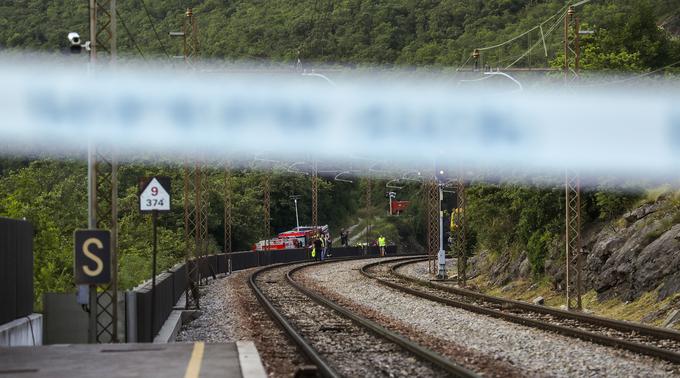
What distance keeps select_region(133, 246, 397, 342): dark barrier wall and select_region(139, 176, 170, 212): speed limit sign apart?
174 cm

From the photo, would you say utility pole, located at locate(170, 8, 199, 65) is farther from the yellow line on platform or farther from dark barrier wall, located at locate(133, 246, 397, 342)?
the yellow line on platform

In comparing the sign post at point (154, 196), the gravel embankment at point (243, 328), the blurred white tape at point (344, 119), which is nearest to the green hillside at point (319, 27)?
the blurred white tape at point (344, 119)

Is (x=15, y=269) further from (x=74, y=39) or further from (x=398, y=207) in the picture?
(x=398, y=207)

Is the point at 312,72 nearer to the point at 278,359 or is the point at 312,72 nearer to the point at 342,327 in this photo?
the point at 342,327

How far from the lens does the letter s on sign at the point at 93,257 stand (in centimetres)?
1955

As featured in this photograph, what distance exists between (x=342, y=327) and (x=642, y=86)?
24.7 meters

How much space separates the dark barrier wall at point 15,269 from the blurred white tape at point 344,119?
229 cm

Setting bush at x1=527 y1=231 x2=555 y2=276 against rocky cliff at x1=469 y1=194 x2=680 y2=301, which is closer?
rocky cliff at x1=469 y1=194 x2=680 y2=301

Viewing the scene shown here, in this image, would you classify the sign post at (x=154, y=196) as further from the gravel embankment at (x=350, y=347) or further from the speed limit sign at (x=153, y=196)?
the gravel embankment at (x=350, y=347)

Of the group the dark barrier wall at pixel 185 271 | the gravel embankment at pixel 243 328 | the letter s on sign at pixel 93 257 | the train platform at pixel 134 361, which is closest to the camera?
the train platform at pixel 134 361

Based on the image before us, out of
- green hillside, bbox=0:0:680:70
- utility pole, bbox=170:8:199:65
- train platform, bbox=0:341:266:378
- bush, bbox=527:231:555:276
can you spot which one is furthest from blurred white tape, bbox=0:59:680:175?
green hillside, bbox=0:0:680:70

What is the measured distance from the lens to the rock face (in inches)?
1190

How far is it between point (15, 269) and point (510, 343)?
31.8 ft

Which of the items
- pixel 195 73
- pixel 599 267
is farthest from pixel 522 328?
pixel 195 73
